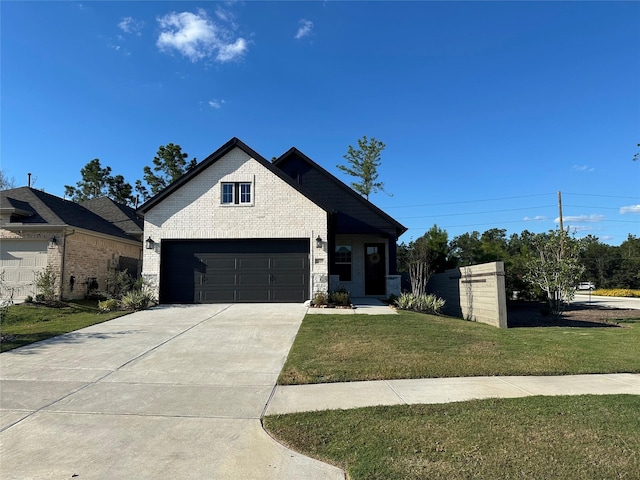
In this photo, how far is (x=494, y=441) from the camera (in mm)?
4125

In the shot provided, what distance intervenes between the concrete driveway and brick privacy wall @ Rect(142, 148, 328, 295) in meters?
5.38

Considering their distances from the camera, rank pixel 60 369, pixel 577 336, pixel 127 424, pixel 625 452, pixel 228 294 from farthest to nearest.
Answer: pixel 228 294 < pixel 577 336 < pixel 60 369 < pixel 127 424 < pixel 625 452

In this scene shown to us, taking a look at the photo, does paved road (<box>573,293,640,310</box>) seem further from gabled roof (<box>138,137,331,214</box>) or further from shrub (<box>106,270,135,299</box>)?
shrub (<box>106,270,135,299</box>)

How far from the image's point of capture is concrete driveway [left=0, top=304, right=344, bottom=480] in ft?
12.4

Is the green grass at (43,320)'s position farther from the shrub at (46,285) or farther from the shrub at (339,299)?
the shrub at (339,299)

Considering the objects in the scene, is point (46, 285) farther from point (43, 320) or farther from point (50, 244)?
point (43, 320)

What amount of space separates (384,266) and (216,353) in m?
13.1

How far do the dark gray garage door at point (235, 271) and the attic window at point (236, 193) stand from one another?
1571 millimetres

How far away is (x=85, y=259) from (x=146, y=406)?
47.6 feet

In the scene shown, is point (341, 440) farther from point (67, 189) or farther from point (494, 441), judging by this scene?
point (67, 189)

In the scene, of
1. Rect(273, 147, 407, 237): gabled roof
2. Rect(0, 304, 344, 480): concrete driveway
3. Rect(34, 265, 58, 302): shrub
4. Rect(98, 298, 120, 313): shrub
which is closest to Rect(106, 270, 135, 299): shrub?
Rect(98, 298, 120, 313): shrub

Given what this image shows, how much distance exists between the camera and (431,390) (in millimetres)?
6086

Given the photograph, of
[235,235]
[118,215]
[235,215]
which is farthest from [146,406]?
[118,215]

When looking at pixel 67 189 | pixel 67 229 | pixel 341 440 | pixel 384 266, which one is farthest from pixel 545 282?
pixel 67 189
